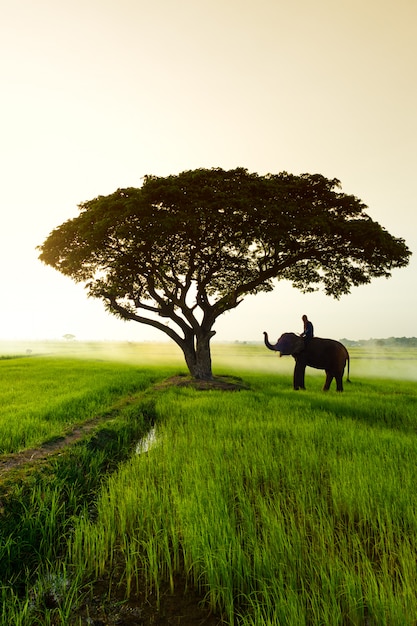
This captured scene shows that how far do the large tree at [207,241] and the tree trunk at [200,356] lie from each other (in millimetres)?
57

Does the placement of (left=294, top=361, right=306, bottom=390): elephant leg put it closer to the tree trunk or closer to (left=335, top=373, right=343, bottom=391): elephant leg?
(left=335, top=373, right=343, bottom=391): elephant leg

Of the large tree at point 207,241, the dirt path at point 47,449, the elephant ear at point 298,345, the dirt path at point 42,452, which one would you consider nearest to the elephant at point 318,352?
the elephant ear at point 298,345

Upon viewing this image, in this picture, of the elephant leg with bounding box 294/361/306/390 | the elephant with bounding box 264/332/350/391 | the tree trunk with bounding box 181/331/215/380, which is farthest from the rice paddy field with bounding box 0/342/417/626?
the tree trunk with bounding box 181/331/215/380

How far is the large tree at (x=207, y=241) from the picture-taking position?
1495 centimetres

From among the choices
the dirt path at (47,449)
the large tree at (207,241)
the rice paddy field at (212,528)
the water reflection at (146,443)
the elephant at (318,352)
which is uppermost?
the large tree at (207,241)

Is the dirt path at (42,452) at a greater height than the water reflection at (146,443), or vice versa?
the dirt path at (42,452)

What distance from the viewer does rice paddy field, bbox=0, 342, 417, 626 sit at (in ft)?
8.08

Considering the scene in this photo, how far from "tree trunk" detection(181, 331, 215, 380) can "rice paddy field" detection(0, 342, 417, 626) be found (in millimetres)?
11142

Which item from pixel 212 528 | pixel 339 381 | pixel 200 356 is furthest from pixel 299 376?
pixel 212 528

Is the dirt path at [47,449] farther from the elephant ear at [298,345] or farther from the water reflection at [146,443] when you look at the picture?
the elephant ear at [298,345]

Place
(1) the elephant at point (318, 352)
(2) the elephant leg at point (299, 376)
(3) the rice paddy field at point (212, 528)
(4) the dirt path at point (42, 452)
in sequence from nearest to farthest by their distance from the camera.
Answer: (3) the rice paddy field at point (212, 528), (4) the dirt path at point (42, 452), (1) the elephant at point (318, 352), (2) the elephant leg at point (299, 376)

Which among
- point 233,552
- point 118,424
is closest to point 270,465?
point 233,552

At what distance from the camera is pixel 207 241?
16953 mm

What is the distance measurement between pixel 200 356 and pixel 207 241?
6257 mm
